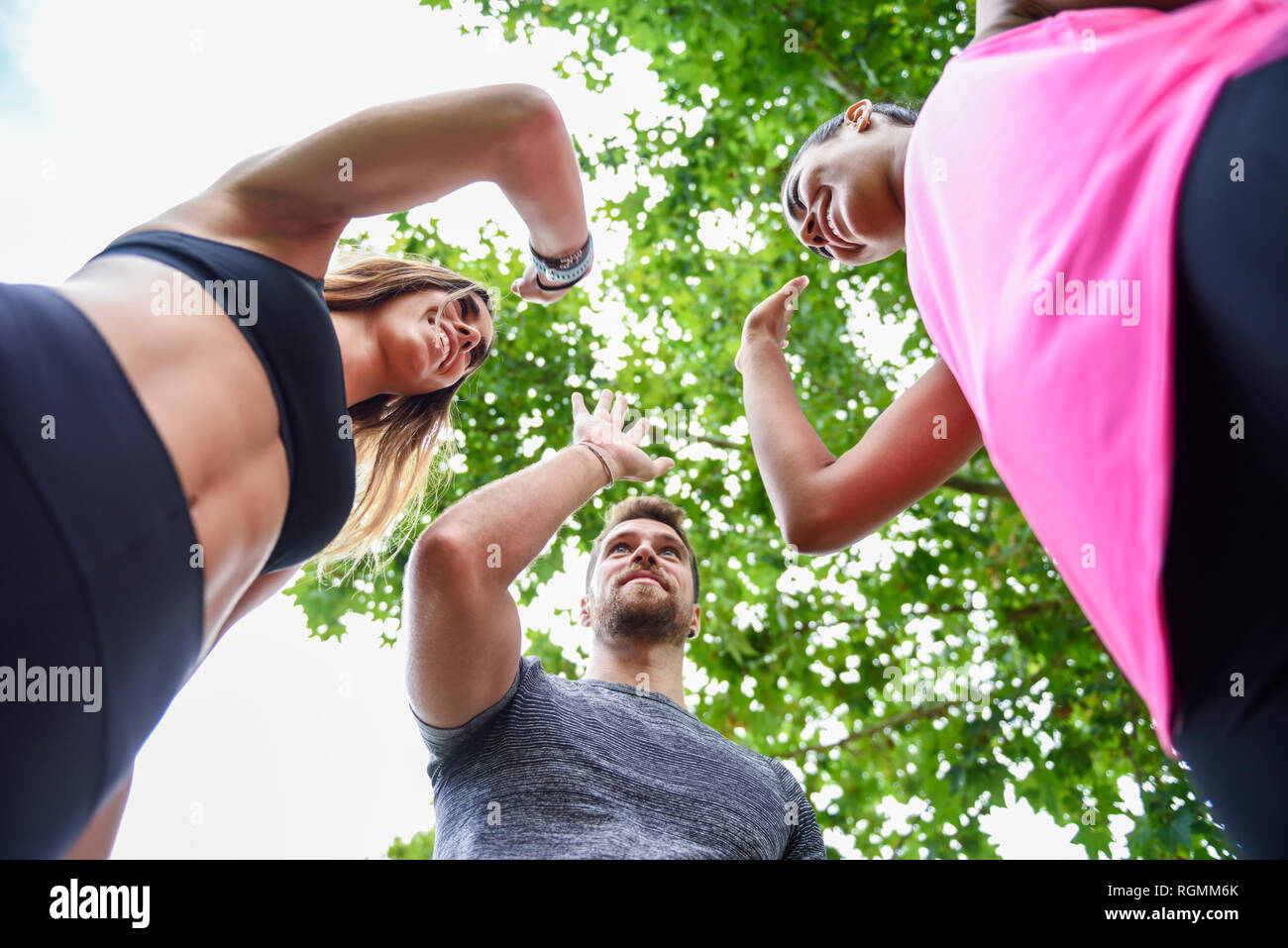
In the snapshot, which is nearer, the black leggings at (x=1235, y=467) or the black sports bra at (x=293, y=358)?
the black leggings at (x=1235, y=467)

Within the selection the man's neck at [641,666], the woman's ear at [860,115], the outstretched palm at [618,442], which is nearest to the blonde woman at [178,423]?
the woman's ear at [860,115]

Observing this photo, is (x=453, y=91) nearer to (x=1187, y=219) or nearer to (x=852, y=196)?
(x=852, y=196)

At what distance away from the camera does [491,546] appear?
188 cm

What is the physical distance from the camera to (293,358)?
1184 millimetres

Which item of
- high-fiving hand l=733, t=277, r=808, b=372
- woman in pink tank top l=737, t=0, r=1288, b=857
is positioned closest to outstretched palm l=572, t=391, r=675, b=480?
high-fiving hand l=733, t=277, r=808, b=372

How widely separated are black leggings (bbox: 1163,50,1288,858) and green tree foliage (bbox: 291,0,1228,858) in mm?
3781

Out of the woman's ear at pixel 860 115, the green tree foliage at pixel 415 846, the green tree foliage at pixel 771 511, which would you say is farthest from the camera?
the green tree foliage at pixel 415 846

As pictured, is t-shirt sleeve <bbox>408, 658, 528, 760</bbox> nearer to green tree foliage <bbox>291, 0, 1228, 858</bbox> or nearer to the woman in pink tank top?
the woman in pink tank top

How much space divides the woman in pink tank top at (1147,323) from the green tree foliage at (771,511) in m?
3.76

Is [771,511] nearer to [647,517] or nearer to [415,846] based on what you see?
[647,517]

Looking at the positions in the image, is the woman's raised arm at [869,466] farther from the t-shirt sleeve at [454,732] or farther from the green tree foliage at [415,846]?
the green tree foliage at [415,846]

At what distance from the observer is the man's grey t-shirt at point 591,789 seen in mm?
1750

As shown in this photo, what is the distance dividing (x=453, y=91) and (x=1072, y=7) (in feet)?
2.73
